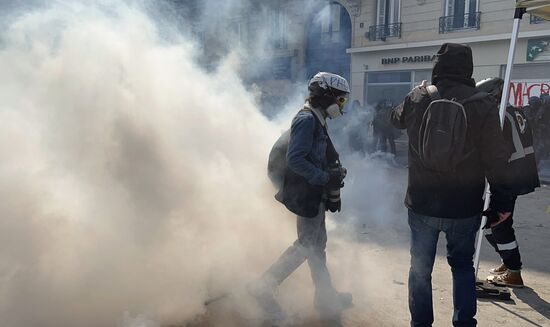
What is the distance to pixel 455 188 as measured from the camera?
2.55 m

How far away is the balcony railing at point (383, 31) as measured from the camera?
1767 cm

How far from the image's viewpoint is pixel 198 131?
3.95 m

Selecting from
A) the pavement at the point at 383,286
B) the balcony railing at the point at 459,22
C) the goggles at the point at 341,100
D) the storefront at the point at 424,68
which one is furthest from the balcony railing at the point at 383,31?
the goggles at the point at 341,100

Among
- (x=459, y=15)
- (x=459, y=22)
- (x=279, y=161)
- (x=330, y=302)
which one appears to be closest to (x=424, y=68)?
(x=459, y=22)

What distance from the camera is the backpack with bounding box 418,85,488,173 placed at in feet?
8.11

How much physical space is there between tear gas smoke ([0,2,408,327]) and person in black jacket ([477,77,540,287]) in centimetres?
170

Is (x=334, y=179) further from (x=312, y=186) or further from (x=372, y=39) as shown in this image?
(x=372, y=39)

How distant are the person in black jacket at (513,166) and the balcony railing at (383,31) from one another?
49.1ft

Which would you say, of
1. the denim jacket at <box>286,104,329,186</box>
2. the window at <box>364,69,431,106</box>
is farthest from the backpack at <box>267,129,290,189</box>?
the window at <box>364,69,431,106</box>

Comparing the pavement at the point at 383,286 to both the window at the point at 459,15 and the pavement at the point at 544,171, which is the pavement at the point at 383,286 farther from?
the window at the point at 459,15

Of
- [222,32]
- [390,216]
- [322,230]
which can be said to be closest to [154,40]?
Result: [322,230]

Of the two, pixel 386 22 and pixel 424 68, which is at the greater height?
pixel 386 22

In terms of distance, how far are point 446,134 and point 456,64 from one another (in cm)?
42

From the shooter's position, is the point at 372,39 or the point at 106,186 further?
Result: the point at 372,39
